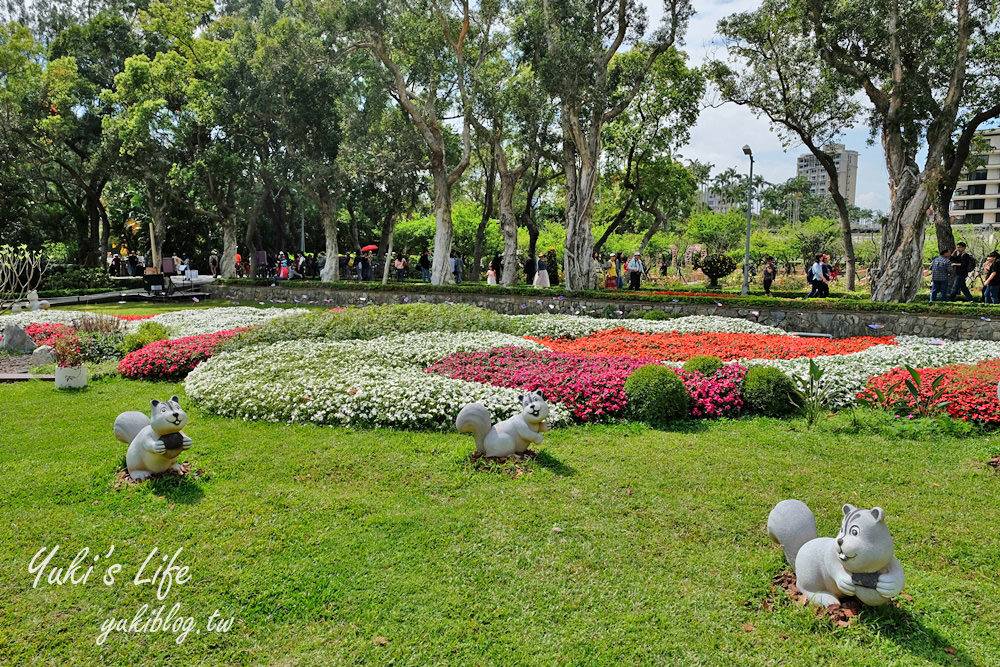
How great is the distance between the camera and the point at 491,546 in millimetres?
4328

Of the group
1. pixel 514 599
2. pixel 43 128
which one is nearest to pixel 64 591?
pixel 514 599

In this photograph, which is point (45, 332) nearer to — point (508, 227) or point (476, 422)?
point (476, 422)

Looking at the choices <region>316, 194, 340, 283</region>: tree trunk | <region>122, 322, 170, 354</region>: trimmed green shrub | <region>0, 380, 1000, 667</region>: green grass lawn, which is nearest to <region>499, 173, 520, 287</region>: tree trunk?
<region>316, 194, 340, 283</region>: tree trunk

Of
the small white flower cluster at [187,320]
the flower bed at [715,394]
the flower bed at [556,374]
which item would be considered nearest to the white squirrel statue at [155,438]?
the flower bed at [556,374]

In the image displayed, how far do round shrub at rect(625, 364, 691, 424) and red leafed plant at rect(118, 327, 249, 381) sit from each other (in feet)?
22.1

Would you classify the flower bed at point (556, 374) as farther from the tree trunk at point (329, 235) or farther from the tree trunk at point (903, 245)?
the tree trunk at point (329, 235)

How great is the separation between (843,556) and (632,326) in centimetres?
1061

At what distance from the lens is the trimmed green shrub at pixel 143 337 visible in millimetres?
11265

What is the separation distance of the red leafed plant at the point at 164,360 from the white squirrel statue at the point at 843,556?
8925 mm

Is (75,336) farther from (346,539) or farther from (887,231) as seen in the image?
(887,231)

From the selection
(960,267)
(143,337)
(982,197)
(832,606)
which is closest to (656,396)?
(832,606)

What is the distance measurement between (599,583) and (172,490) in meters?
3.38

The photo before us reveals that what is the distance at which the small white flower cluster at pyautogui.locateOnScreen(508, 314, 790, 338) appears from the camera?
42.3ft

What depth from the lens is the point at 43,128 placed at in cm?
2394
